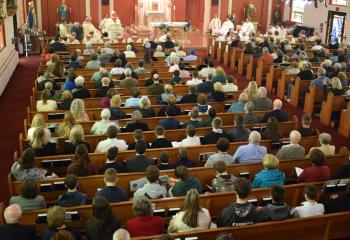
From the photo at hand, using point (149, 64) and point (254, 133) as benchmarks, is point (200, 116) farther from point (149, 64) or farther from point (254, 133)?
point (149, 64)

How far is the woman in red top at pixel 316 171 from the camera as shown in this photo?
6426 millimetres

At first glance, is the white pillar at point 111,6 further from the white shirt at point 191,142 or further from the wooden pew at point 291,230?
the wooden pew at point 291,230

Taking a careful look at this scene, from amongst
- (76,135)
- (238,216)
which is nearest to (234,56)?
(76,135)

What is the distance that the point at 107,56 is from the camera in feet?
47.7

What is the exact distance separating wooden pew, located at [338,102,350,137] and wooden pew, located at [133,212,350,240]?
5.23 m

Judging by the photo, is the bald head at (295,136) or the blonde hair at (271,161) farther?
the bald head at (295,136)

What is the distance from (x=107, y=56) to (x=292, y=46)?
812cm

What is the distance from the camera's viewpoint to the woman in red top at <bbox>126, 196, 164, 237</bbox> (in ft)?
16.1

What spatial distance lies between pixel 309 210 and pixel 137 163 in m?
2.55

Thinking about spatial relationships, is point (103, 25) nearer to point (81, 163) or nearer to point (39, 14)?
point (39, 14)

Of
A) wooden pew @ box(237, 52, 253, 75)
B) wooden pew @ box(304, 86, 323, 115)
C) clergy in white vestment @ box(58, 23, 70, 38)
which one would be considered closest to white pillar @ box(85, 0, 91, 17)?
clergy in white vestment @ box(58, 23, 70, 38)

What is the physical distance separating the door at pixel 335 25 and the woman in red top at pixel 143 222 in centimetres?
1918

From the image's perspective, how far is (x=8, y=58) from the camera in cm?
1529

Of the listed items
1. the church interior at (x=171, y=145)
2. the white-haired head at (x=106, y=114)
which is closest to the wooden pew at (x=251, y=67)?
the church interior at (x=171, y=145)
